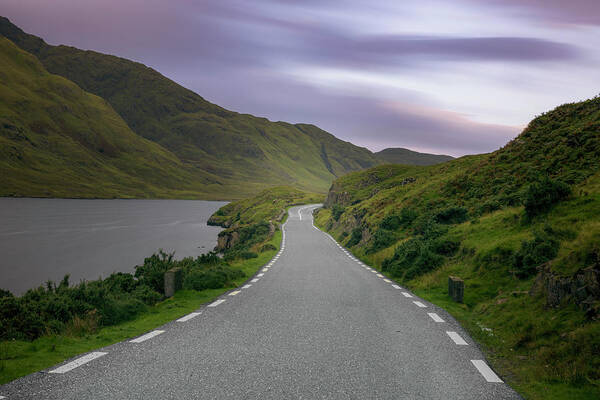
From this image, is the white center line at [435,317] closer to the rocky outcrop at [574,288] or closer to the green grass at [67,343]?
the rocky outcrop at [574,288]

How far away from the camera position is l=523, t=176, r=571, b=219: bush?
10.8m

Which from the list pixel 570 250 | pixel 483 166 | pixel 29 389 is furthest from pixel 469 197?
pixel 29 389

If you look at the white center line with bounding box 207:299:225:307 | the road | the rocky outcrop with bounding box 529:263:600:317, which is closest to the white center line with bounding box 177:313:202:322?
the road

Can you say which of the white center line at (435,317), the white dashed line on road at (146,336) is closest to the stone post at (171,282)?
the white dashed line on road at (146,336)

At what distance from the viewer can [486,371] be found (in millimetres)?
5078

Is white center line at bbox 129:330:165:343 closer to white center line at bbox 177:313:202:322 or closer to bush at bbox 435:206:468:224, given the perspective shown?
white center line at bbox 177:313:202:322

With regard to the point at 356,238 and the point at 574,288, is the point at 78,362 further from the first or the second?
the point at 356,238

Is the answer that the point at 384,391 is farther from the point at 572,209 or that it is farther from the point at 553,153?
the point at 553,153

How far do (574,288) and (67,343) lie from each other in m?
7.62

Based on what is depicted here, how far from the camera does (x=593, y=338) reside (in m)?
5.05

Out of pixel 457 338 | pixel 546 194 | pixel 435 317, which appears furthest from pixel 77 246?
pixel 457 338

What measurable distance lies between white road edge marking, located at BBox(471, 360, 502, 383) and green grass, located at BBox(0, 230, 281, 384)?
5.12 meters

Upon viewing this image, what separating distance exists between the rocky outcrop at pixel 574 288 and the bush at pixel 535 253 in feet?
3.75

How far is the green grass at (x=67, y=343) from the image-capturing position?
16.3ft
